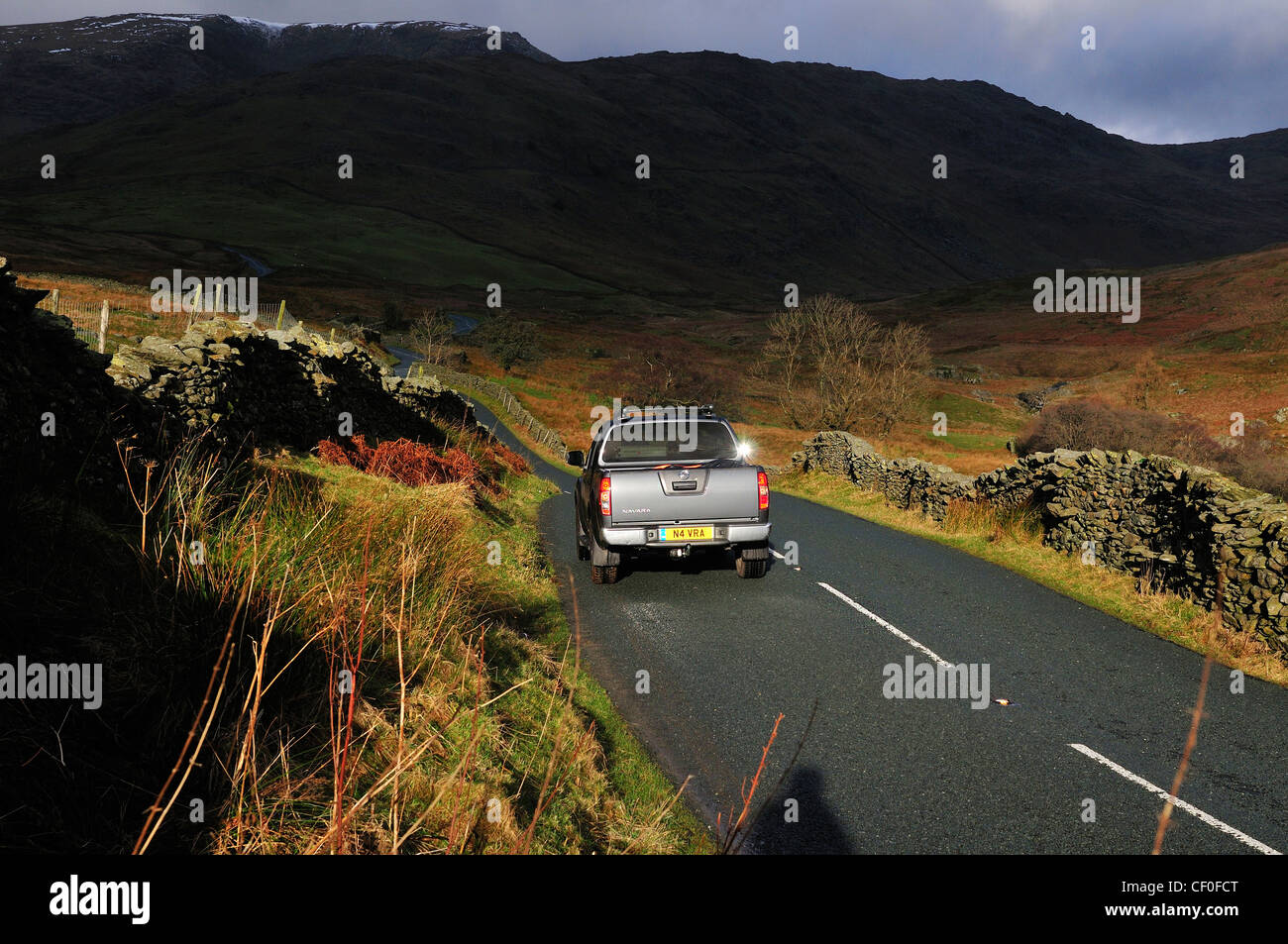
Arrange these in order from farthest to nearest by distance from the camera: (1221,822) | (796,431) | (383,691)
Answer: (796,431) → (1221,822) → (383,691)

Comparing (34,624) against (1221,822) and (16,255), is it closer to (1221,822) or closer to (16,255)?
(1221,822)

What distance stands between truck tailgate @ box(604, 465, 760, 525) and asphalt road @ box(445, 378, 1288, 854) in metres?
1.14

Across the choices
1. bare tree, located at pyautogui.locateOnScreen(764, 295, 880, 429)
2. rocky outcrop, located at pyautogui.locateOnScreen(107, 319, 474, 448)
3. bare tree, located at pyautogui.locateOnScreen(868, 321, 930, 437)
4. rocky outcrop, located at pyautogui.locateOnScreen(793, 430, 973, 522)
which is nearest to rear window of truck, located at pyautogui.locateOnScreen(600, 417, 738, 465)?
rocky outcrop, located at pyautogui.locateOnScreen(107, 319, 474, 448)

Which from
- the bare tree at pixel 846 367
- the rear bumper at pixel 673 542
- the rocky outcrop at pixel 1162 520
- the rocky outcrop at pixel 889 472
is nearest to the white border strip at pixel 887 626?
the rear bumper at pixel 673 542

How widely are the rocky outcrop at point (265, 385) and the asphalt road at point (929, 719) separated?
4.93 meters

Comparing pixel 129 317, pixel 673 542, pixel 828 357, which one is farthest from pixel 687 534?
pixel 828 357

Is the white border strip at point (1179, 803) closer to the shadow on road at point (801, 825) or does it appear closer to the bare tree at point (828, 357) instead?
the shadow on road at point (801, 825)

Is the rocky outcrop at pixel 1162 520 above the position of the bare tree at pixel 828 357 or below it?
below

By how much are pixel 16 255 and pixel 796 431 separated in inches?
3797

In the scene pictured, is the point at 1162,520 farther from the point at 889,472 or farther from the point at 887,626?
the point at 889,472

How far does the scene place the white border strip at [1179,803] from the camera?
4.48 metres
